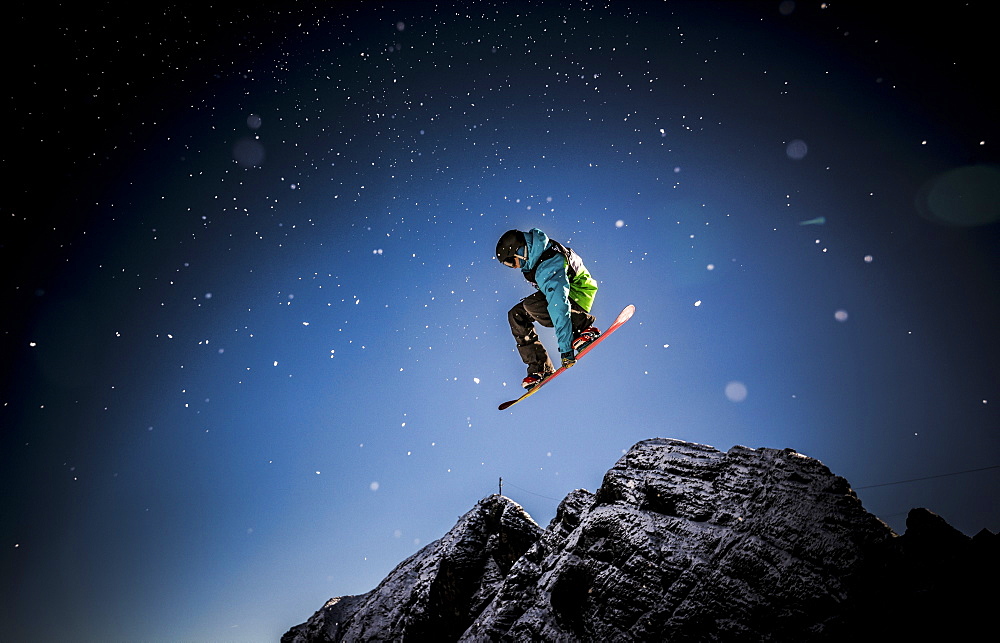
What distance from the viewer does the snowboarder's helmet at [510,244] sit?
689 centimetres

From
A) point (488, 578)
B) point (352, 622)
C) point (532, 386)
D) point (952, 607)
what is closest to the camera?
point (952, 607)

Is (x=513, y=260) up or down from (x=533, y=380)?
up

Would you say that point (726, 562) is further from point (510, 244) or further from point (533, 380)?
point (510, 244)

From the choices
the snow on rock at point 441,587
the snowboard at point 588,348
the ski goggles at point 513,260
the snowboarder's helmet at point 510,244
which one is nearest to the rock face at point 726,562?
the snow on rock at point 441,587

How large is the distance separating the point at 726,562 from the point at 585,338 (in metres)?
3.99

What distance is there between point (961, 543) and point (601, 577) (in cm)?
459

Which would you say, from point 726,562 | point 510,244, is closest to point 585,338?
point 510,244

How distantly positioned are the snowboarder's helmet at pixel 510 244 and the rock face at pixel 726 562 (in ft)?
15.6

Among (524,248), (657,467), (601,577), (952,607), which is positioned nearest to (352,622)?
(601,577)

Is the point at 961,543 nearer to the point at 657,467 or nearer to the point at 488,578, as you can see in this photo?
the point at 657,467

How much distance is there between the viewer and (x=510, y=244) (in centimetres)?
689

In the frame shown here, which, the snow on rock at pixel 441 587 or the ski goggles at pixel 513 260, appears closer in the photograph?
the ski goggles at pixel 513 260

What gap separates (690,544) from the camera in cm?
587

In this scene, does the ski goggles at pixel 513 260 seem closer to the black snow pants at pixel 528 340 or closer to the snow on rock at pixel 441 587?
the black snow pants at pixel 528 340
